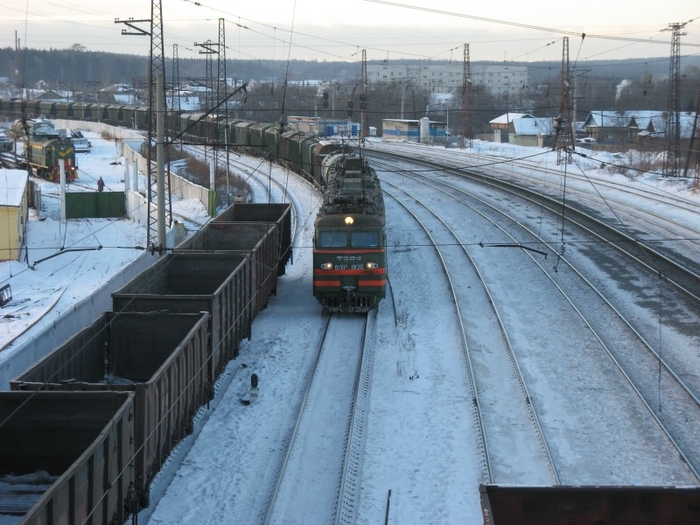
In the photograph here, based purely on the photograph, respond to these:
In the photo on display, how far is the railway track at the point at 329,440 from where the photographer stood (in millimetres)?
10719

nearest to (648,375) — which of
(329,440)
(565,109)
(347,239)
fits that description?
(329,440)

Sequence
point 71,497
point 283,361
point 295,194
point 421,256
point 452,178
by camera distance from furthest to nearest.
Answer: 1. point 452,178
2. point 295,194
3. point 421,256
4. point 283,361
5. point 71,497

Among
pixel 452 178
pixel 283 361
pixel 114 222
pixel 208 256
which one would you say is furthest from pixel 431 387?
pixel 452 178

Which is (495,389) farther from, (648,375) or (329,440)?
→ (329,440)

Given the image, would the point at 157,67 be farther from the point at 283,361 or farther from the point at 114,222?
the point at 114,222

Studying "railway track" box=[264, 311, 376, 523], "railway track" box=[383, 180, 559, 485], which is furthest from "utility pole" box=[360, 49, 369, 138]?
"railway track" box=[264, 311, 376, 523]

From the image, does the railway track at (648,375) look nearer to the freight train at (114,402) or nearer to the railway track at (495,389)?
the railway track at (495,389)

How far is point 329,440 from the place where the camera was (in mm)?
12766

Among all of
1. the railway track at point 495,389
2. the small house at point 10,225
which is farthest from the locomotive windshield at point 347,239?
the small house at point 10,225

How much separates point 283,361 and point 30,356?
192 inches

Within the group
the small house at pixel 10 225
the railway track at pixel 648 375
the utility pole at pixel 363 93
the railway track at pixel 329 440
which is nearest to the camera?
the railway track at pixel 329 440

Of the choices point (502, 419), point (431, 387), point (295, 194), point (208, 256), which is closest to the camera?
point (502, 419)

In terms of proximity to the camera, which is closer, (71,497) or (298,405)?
(71,497)

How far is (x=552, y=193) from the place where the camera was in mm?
38656
